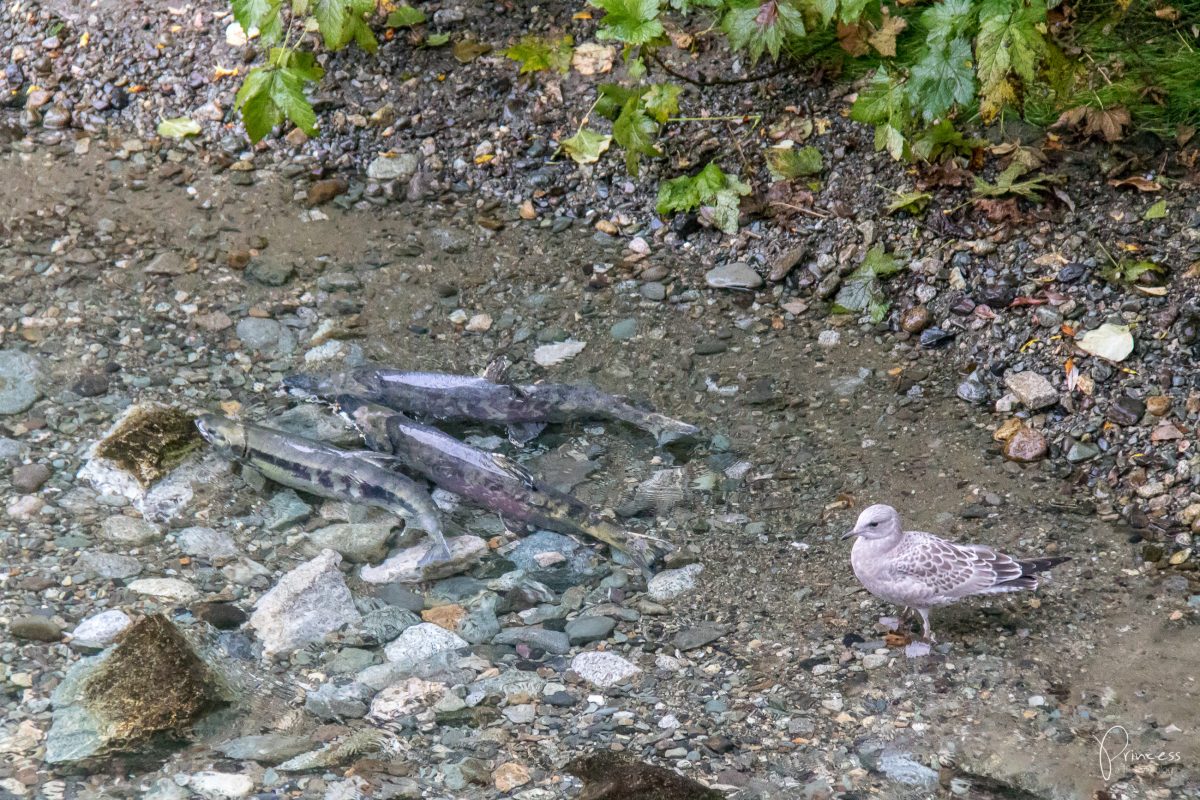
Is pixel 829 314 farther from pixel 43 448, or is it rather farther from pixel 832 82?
pixel 43 448

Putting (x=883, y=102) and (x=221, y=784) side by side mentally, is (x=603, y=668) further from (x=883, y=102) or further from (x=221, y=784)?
(x=883, y=102)

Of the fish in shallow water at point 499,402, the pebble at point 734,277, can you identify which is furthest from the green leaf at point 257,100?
the pebble at point 734,277

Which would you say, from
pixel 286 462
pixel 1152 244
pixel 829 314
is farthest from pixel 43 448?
pixel 1152 244

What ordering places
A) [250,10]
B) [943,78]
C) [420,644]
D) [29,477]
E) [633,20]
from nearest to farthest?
[420,644], [250,10], [29,477], [943,78], [633,20]

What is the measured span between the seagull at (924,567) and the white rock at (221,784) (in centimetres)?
218

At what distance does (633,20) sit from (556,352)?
164 centimetres

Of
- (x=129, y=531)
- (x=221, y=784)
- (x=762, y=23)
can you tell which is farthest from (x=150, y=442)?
(x=762, y=23)

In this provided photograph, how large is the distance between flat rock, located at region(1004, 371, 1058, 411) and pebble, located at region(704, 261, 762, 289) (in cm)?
144

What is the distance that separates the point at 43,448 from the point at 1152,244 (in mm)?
5266

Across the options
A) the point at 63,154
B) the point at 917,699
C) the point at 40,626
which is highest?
the point at 63,154

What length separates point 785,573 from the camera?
4.72 meters

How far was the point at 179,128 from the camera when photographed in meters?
7.69

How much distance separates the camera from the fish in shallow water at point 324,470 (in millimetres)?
5020

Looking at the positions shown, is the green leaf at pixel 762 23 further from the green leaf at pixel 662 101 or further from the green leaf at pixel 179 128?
the green leaf at pixel 179 128
